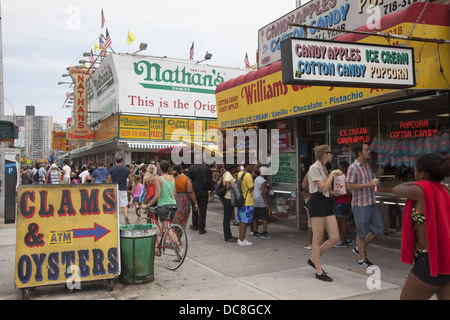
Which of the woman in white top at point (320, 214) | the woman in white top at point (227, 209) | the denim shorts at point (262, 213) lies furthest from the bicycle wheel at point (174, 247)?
the denim shorts at point (262, 213)

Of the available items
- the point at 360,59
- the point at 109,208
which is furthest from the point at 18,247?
the point at 360,59

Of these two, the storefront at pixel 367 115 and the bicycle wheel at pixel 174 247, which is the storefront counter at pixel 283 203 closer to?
the storefront at pixel 367 115

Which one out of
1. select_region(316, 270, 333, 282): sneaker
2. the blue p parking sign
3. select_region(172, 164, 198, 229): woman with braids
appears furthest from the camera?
the blue p parking sign

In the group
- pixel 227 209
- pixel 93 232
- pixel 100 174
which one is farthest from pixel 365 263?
pixel 100 174

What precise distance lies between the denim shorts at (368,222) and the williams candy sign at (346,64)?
1.95 m

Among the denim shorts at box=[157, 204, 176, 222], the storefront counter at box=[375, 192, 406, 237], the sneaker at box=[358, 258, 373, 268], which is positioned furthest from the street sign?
the storefront counter at box=[375, 192, 406, 237]

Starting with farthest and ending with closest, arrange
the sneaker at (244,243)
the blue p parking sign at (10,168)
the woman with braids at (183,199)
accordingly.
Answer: the blue p parking sign at (10,168) → the woman with braids at (183,199) → the sneaker at (244,243)

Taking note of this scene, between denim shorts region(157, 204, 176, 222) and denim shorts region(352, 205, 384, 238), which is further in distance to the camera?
denim shorts region(157, 204, 176, 222)

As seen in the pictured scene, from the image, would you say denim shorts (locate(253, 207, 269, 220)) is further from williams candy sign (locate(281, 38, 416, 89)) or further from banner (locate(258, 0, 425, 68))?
williams candy sign (locate(281, 38, 416, 89))

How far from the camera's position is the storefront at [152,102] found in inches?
960

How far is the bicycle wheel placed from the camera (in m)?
6.51

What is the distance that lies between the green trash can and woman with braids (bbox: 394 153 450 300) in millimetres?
3491
